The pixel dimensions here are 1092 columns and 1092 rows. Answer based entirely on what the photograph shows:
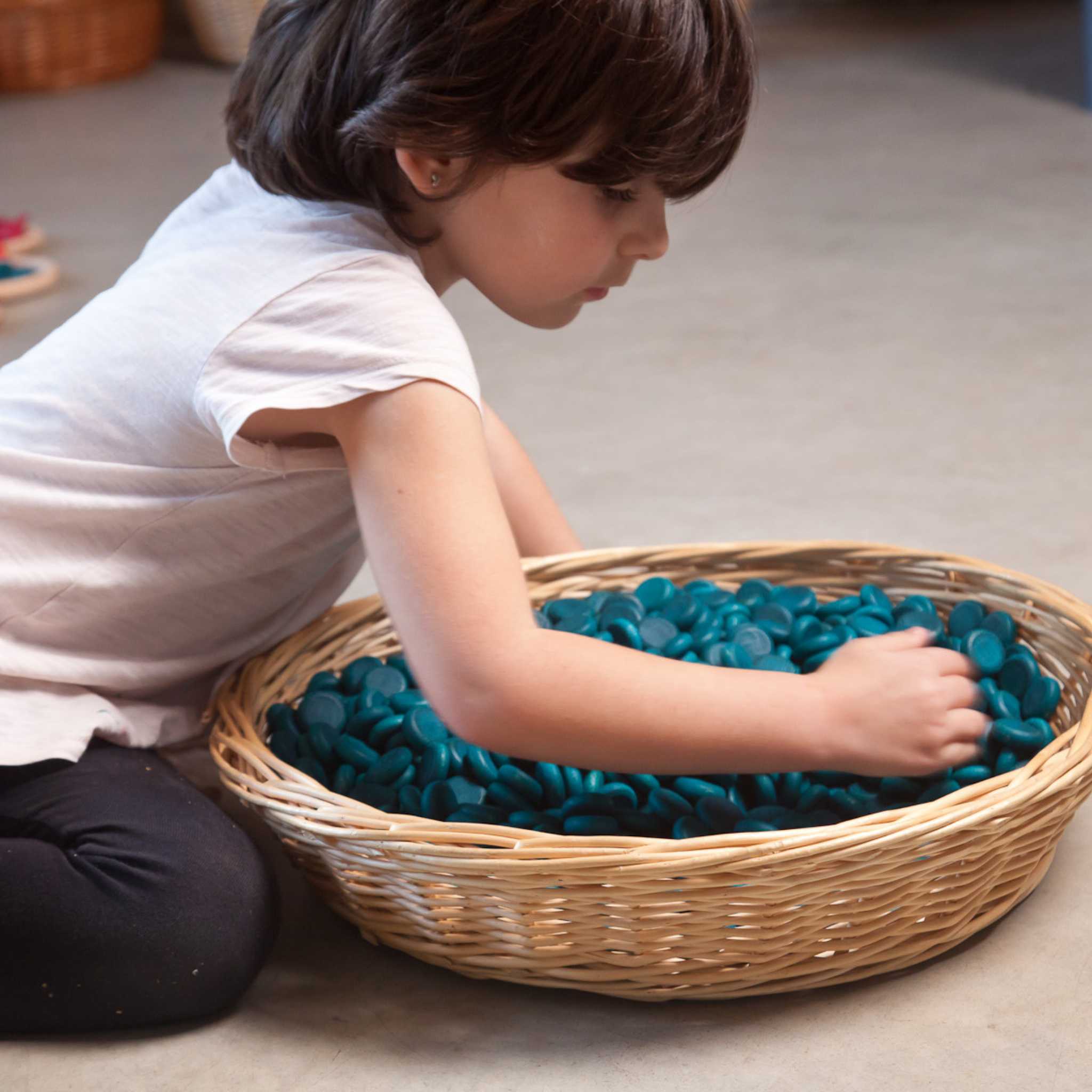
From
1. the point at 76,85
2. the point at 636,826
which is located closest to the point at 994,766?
the point at 636,826

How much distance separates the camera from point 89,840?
0.91m

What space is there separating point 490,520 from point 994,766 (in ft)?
1.28

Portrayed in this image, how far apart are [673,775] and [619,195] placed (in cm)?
37

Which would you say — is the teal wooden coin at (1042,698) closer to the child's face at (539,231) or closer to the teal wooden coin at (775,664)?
the teal wooden coin at (775,664)

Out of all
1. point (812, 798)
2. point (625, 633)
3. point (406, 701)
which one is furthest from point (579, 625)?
point (812, 798)

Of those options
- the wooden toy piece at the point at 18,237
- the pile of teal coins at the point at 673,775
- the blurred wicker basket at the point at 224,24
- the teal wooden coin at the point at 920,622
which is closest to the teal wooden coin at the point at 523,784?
the pile of teal coins at the point at 673,775

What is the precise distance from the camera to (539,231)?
869mm

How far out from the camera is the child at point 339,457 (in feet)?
2.66

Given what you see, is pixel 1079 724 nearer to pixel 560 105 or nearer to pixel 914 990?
pixel 914 990

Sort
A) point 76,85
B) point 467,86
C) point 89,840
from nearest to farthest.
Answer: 1. point 467,86
2. point 89,840
3. point 76,85

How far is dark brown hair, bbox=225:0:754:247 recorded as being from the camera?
798 millimetres

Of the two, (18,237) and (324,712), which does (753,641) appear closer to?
(324,712)

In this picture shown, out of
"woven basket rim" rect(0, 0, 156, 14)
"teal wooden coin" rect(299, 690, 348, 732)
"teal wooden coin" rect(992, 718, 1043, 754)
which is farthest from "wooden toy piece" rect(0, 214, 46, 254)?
"teal wooden coin" rect(992, 718, 1043, 754)

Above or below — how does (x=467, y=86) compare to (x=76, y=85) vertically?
above
